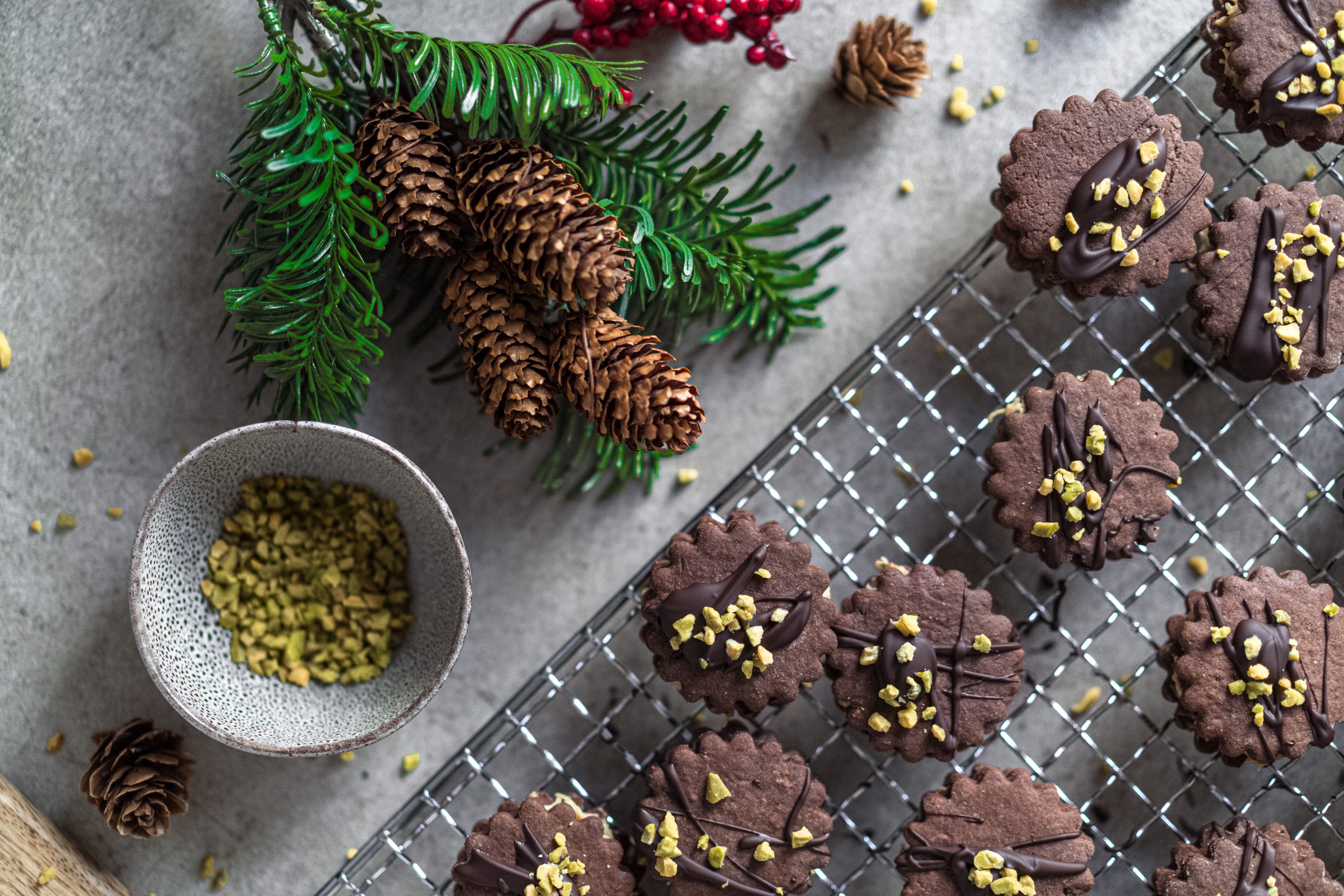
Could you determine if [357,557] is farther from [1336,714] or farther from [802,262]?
[1336,714]

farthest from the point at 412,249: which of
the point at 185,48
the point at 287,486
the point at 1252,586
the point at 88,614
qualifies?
the point at 1252,586

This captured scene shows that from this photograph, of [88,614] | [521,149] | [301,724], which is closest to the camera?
[521,149]

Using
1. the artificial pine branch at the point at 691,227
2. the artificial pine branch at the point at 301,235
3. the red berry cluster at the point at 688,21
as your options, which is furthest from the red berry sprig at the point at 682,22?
the artificial pine branch at the point at 301,235

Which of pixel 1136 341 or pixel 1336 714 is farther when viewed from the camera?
pixel 1136 341

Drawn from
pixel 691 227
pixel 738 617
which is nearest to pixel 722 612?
Result: pixel 738 617

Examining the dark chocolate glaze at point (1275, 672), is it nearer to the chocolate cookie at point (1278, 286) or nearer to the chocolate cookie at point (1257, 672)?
the chocolate cookie at point (1257, 672)

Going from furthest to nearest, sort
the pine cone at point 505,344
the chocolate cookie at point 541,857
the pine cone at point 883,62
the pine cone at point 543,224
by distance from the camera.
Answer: the pine cone at point 883,62 → the chocolate cookie at point 541,857 → the pine cone at point 505,344 → the pine cone at point 543,224

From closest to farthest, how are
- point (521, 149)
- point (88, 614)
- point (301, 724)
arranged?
point (521, 149) → point (301, 724) → point (88, 614)
